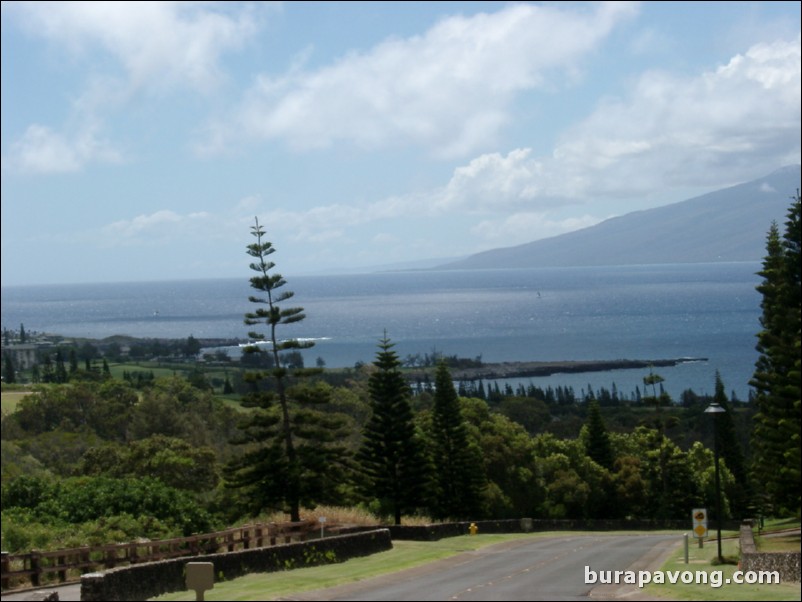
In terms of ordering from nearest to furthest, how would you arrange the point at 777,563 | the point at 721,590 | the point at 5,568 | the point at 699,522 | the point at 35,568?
the point at 721,590, the point at 777,563, the point at 5,568, the point at 35,568, the point at 699,522

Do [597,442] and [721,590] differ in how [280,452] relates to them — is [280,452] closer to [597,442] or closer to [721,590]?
[721,590]

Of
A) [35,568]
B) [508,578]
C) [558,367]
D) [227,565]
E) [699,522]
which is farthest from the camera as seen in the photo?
[558,367]

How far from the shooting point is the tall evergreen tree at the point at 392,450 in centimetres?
4303

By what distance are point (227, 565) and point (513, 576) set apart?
526 cm

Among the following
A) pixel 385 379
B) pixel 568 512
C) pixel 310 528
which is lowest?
pixel 568 512

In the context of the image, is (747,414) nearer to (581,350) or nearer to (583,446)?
(583,446)

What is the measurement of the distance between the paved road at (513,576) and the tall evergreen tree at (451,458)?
823 inches

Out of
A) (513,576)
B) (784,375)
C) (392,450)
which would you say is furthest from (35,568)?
(392,450)

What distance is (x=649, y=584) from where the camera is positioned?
16.2m

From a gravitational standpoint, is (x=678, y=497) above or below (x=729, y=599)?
below

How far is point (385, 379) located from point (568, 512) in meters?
22.2

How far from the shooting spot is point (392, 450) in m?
43.4

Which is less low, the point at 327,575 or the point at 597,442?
the point at 327,575

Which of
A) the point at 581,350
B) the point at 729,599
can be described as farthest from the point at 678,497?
the point at 581,350
